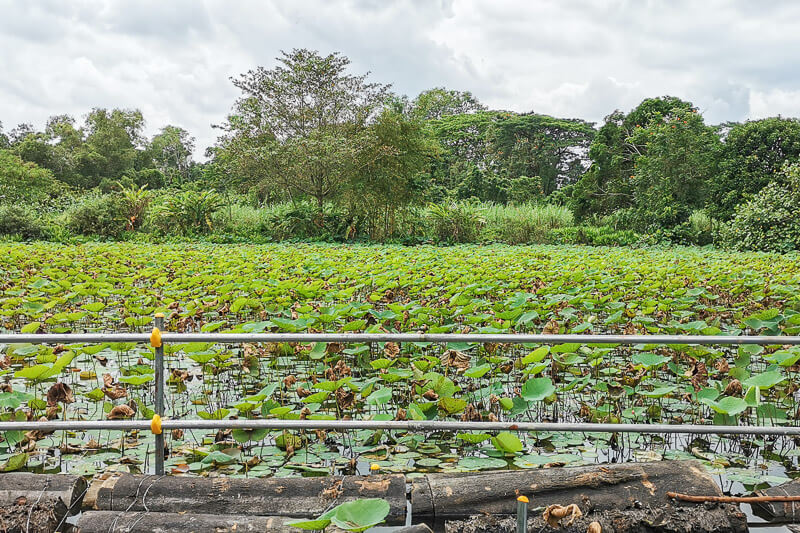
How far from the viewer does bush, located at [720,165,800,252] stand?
40.1ft

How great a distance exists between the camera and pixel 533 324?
4.59 meters

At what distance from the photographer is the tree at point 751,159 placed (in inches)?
625

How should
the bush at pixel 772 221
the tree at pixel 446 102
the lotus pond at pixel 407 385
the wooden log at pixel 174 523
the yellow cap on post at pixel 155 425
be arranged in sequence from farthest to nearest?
the tree at pixel 446 102 < the bush at pixel 772 221 < the lotus pond at pixel 407 385 < the yellow cap on post at pixel 155 425 < the wooden log at pixel 174 523

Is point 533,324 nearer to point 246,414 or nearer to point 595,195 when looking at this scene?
point 246,414

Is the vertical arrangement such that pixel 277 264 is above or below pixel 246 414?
above

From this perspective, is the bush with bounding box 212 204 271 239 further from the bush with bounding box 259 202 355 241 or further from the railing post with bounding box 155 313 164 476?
the railing post with bounding box 155 313 164 476

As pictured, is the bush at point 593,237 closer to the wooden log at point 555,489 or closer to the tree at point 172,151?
the wooden log at point 555,489

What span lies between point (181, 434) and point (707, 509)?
93.8 inches

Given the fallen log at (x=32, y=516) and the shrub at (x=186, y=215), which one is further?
the shrub at (x=186, y=215)

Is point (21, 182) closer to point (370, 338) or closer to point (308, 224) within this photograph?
point (308, 224)

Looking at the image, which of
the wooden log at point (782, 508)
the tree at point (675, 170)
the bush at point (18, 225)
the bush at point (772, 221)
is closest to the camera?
the wooden log at point (782, 508)

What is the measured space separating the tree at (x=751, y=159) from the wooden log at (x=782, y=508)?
1559 cm

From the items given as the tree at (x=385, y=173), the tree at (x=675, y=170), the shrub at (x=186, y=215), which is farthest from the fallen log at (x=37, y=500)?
the tree at (x=675, y=170)

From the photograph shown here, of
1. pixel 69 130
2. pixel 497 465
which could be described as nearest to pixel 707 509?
pixel 497 465
